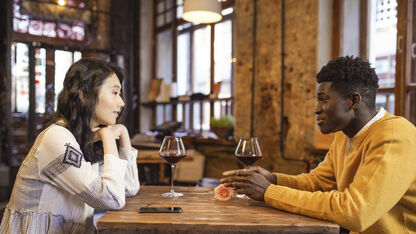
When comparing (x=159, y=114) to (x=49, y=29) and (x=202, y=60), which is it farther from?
(x=49, y=29)

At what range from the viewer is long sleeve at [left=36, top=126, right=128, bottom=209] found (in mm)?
1361

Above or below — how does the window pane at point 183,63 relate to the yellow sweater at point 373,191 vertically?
above

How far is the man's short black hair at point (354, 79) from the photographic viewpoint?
1462 millimetres

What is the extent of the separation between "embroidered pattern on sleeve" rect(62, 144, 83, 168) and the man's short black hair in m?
1.04

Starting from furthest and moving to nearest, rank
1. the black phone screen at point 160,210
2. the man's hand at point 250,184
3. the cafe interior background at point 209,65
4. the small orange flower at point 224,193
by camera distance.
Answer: the cafe interior background at point 209,65 → the small orange flower at point 224,193 → the man's hand at point 250,184 → the black phone screen at point 160,210

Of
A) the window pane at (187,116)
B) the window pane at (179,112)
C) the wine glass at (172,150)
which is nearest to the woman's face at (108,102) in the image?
the wine glass at (172,150)

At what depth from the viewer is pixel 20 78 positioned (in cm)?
571

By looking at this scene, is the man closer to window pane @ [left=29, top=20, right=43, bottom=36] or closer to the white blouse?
the white blouse

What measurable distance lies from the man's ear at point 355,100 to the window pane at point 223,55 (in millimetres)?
3525

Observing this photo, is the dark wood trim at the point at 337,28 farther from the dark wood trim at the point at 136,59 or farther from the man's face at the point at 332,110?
the dark wood trim at the point at 136,59

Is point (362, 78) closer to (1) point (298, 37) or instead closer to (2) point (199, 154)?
(1) point (298, 37)

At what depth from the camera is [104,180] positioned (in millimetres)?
1420

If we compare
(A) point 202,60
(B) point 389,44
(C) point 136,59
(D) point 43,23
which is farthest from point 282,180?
(D) point 43,23

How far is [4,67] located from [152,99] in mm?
2285
